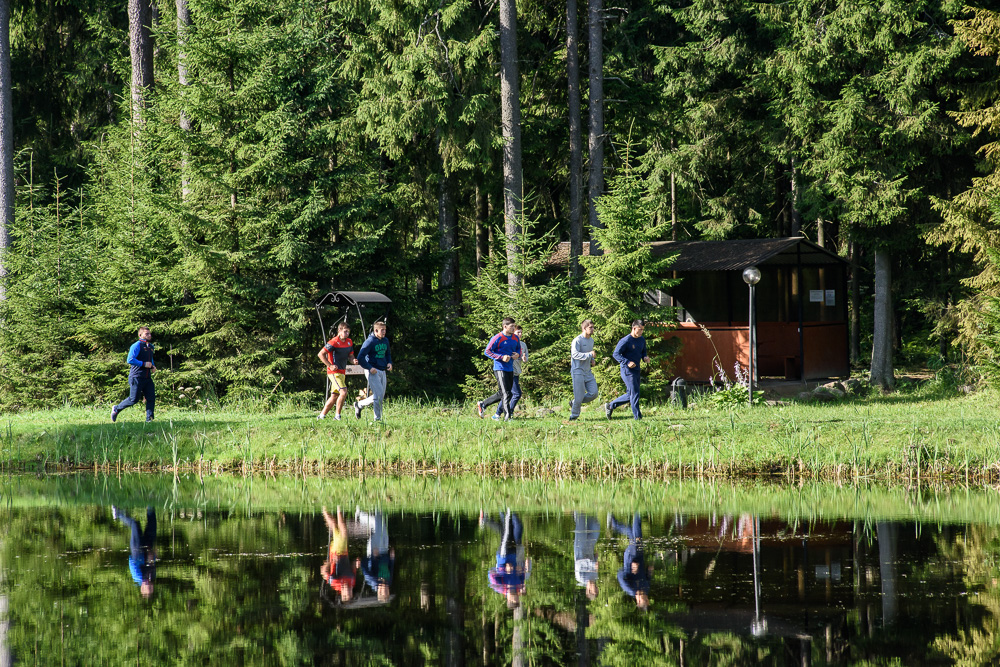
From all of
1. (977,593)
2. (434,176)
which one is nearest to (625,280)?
(434,176)

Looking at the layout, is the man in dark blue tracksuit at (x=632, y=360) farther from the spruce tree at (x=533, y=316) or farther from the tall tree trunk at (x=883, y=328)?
the tall tree trunk at (x=883, y=328)

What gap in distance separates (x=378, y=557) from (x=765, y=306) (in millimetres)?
15070

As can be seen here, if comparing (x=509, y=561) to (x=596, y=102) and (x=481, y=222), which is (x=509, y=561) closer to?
(x=596, y=102)

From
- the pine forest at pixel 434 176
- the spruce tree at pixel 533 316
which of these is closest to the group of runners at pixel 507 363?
the pine forest at pixel 434 176

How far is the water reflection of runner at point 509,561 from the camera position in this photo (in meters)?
9.55

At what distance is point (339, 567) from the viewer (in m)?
10.6

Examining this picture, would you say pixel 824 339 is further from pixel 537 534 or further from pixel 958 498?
pixel 537 534

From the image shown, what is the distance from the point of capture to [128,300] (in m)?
22.6

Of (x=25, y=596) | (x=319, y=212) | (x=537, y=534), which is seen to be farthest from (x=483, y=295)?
(x=25, y=596)

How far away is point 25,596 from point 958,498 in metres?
10.7

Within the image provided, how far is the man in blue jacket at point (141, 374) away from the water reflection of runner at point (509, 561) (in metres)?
7.95

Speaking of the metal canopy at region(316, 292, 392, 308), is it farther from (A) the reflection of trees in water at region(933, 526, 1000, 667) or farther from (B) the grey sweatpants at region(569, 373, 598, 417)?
(A) the reflection of trees in water at region(933, 526, 1000, 667)

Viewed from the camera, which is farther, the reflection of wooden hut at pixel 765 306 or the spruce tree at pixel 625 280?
the reflection of wooden hut at pixel 765 306

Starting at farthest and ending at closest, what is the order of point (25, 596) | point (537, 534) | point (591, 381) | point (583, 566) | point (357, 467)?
1. point (591, 381)
2. point (357, 467)
3. point (537, 534)
4. point (583, 566)
5. point (25, 596)
